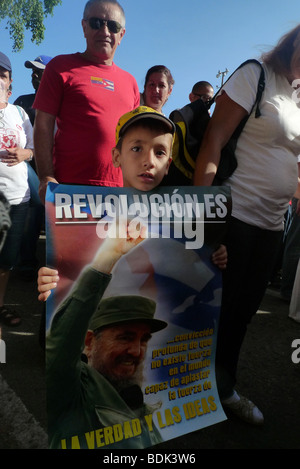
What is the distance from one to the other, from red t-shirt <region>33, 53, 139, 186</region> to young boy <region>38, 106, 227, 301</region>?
0.52m

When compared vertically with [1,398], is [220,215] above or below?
above

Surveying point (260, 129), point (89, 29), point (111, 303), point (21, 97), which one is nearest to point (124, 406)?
point (111, 303)

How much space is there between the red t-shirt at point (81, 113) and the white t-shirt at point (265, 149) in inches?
26.8

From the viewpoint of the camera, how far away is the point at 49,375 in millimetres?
1298

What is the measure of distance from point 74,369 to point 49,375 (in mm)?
85

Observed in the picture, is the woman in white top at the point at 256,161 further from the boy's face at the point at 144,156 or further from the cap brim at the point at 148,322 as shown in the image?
the cap brim at the point at 148,322

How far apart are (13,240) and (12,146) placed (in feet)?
2.36

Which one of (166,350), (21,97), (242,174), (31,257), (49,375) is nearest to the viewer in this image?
(49,375)

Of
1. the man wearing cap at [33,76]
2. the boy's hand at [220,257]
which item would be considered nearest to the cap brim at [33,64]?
the man wearing cap at [33,76]

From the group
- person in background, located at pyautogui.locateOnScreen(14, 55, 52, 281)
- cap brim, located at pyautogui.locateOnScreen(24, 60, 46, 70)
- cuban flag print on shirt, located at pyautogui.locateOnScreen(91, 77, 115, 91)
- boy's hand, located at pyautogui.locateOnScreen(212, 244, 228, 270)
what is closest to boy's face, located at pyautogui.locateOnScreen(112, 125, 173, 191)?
boy's hand, located at pyautogui.locateOnScreen(212, 244, 228, 270)

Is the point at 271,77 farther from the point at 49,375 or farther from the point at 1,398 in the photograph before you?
the point at 1,398

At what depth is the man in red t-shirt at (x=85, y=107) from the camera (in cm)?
203

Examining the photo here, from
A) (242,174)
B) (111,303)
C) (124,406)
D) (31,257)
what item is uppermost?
(242,174)

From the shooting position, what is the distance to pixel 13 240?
2910 mm
